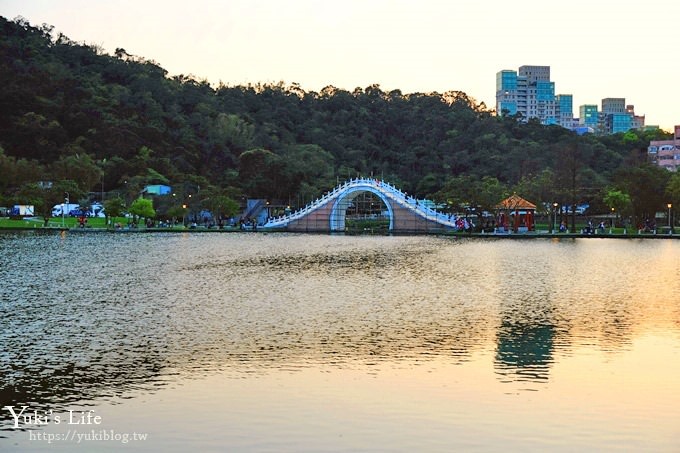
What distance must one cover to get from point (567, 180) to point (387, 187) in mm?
20823

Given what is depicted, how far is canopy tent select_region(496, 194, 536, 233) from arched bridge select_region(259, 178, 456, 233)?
20.0 feet

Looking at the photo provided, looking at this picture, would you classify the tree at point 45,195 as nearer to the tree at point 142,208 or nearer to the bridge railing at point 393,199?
the tree at point 142,208

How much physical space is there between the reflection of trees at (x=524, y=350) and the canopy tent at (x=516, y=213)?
64879 millimetres

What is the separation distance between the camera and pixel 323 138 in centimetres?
16225

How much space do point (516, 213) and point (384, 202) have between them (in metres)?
17.7

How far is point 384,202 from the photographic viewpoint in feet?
337

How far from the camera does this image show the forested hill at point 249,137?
391ft

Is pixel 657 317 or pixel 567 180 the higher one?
pixel 567 180

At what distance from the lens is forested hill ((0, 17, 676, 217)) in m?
119

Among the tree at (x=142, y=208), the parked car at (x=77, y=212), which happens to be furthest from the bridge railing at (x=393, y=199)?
the parked car at (x=77, y=212)

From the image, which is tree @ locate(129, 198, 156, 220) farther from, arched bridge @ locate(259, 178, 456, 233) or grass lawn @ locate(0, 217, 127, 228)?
arched bridge @ locate(259, 178, 456, 233)

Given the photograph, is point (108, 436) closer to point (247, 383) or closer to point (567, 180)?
point (247, 383)

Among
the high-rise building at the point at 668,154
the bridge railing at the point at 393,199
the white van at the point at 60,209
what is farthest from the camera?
the high-rise building at the point at 668,154

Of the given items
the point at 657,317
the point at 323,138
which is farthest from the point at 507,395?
the point at 323,138
